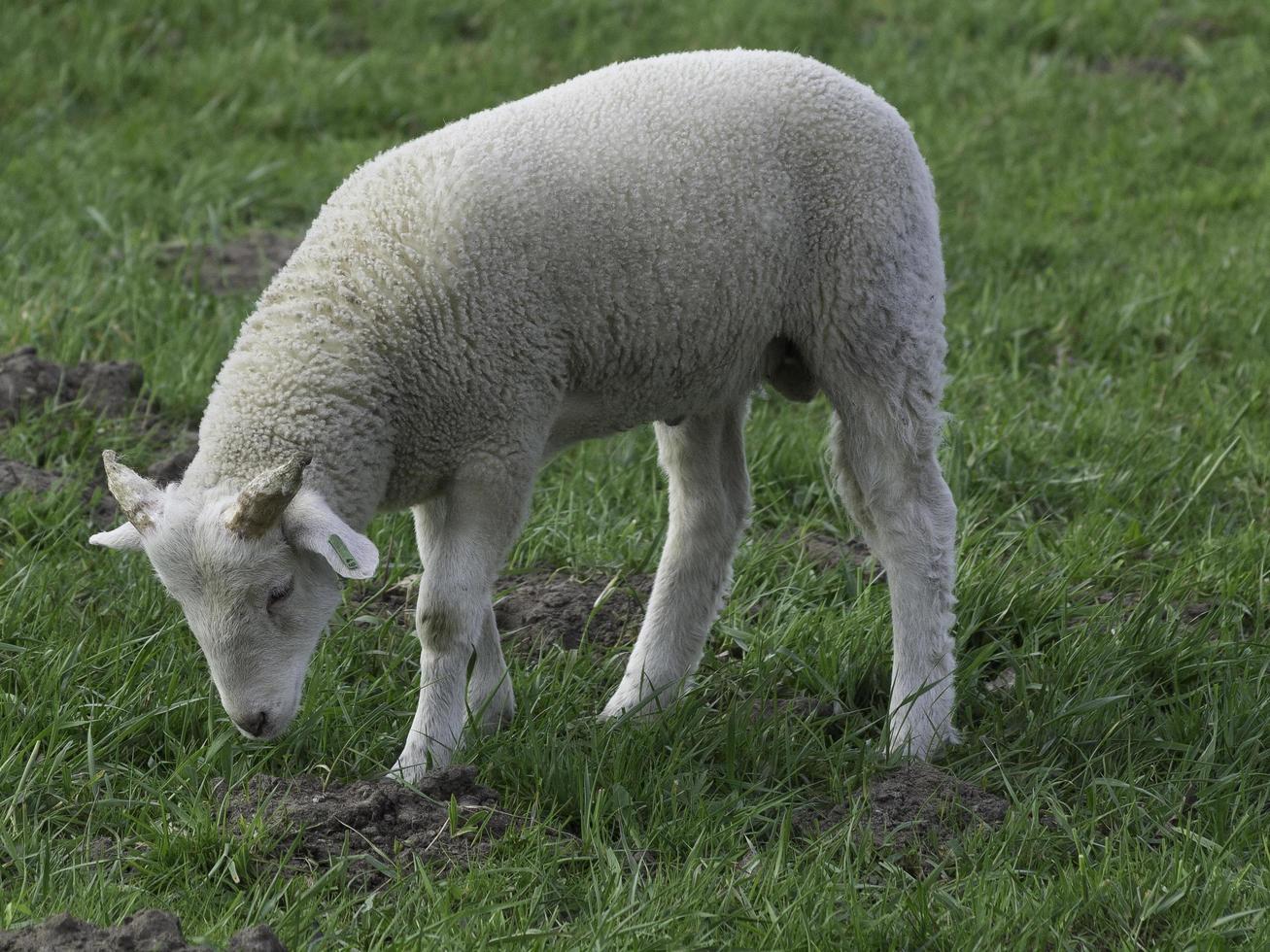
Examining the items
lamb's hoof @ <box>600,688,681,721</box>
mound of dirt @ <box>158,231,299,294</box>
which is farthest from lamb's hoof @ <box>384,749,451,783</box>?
mound of dirt @ <box>158,231,299,294</box>

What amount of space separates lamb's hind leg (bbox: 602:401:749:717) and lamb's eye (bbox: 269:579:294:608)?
1.07 metres

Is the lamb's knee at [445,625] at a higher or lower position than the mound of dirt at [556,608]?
higher

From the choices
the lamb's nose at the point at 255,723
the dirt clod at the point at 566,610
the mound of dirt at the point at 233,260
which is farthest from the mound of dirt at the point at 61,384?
the lamb's nose at the point at 255,723

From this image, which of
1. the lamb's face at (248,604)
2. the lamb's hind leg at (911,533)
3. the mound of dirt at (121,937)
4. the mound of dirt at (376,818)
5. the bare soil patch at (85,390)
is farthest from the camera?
the bare soil patch at (85,390)

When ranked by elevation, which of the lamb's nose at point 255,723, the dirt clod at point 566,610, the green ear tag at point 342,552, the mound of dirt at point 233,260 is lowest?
the mound of dirt at point 233,260

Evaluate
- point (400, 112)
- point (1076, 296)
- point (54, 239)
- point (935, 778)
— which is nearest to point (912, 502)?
point (935, 778)

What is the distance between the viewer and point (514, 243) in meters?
3.81

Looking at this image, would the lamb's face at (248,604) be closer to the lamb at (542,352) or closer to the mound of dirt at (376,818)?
the lamb at (542,352)

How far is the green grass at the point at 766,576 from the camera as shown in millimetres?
3326

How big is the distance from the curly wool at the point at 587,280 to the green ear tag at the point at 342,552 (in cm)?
22

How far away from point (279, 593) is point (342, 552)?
0.26 metres

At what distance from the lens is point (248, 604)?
3.62m

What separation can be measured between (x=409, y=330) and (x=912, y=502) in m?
1.35

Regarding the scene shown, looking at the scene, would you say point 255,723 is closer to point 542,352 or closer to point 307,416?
point 307,416
